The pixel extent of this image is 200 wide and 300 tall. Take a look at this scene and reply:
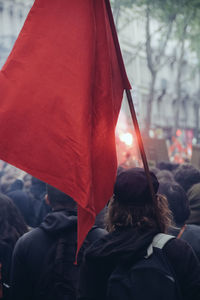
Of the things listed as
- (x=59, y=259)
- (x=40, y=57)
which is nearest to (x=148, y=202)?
(x=59, y=259)

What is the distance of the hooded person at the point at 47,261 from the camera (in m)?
2.57

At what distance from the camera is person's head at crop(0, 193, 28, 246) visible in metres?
3.21

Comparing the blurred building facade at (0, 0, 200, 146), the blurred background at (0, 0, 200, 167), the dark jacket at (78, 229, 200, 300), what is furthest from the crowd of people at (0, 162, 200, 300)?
the blurred building facade at (0, 0, 200, 146)

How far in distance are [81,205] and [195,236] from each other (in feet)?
4.04

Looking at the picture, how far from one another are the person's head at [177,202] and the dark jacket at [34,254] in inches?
40.9

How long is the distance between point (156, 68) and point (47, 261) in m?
16.9

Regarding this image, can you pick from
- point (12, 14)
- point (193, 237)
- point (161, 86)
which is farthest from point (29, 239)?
point (161, 86)

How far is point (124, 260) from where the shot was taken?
1.99 metres

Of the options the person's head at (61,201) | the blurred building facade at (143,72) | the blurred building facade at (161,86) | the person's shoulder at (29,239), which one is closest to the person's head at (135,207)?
the person's shoulder at (29,239)

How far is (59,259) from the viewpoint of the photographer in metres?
2.59

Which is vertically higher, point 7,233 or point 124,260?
point 124,260

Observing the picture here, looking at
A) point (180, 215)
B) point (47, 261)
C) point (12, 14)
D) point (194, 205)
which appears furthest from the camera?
point (12, 14)

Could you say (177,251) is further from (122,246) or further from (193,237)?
(193,237)

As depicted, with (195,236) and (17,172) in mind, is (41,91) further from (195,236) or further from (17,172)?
(17,172)
